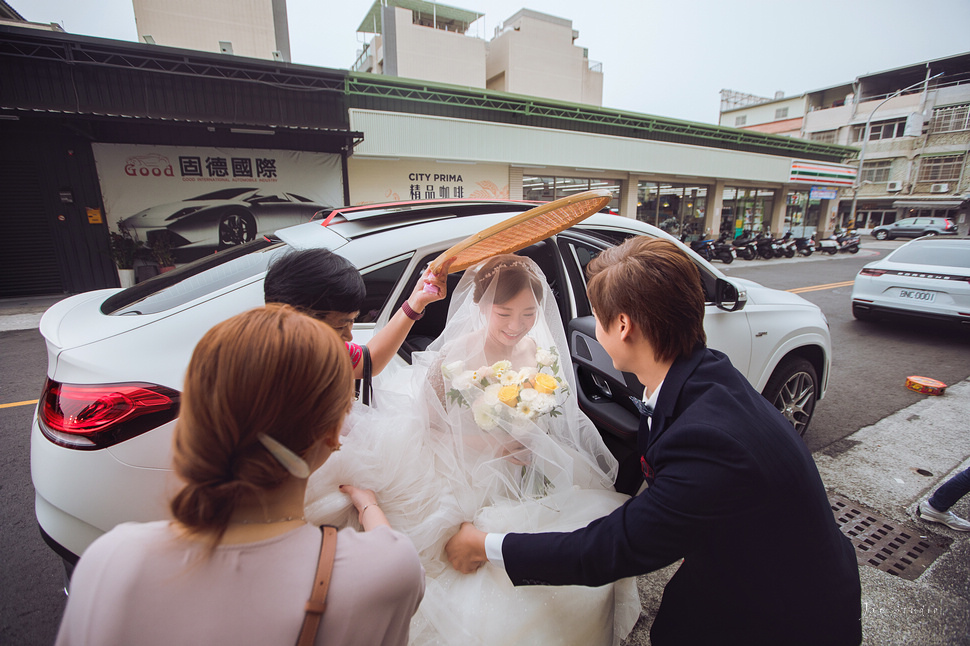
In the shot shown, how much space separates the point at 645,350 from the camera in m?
1.29

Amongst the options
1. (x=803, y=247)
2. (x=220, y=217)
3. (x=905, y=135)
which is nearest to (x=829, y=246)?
(x=803, y=247)

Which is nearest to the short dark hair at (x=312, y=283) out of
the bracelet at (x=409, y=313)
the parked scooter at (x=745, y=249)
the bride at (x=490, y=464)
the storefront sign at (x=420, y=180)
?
the bracelet at (x=409, y=313)

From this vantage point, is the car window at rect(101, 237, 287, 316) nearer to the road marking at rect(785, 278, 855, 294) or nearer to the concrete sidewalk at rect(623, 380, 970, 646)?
the concrete sidewalk at rect(623, 380, 970, 646)

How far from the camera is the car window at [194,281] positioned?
192 cm

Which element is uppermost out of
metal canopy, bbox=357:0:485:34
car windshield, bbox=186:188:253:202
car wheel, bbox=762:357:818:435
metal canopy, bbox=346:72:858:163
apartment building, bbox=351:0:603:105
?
metal canopy, bbox=357:0:485:34

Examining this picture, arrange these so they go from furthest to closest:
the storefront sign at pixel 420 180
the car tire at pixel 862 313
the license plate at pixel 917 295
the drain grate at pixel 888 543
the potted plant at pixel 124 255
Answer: the storefront sign at pixel 420 180 → the potted plant at pixel 124 255 → the car tire at pixel 862 313 → the license plate at pixel 917 295 → the drain grate at pixel 888 543

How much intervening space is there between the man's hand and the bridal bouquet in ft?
1.19

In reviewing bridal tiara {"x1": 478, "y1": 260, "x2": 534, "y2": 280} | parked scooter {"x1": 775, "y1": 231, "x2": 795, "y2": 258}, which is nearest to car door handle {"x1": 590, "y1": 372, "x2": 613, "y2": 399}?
bridal tiara {"x1": 478, "y1": 260, "x2": 534, "y2": 280}

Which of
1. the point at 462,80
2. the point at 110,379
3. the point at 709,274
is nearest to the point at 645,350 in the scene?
the point at 110,379

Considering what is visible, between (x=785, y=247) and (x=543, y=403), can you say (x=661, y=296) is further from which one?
(x=785, y=247)

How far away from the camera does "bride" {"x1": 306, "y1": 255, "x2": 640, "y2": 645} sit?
140 centimetres

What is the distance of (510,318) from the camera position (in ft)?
6.63

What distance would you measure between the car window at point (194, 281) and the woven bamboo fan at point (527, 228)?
0.98 metres

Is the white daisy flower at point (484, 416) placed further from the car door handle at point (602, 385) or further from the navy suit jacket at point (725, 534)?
the car door handle at point (602, 385)
